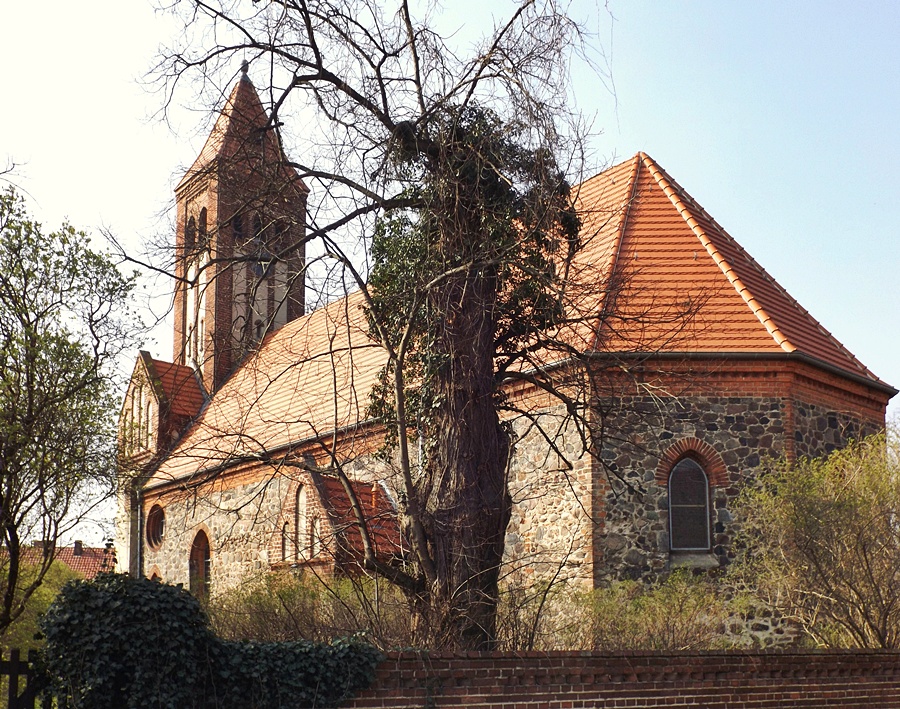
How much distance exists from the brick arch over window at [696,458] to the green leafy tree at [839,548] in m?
1.06

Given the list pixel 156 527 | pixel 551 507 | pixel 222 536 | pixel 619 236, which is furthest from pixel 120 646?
pixel 156 527

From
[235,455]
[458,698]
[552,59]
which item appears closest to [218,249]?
[235,455]

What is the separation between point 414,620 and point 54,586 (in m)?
16.3

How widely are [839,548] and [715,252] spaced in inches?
251

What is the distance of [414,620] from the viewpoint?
939 cm

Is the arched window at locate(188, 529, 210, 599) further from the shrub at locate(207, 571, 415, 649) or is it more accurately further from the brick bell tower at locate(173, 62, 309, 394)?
the brick bell tower at locate(173, 62, 309, 394)

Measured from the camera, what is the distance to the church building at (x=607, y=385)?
1001 cm

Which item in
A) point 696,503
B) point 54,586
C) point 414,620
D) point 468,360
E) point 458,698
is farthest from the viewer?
point 54,586

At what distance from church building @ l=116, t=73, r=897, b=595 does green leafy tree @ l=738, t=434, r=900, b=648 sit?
1.40m

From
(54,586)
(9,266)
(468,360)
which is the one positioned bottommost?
(54,586)

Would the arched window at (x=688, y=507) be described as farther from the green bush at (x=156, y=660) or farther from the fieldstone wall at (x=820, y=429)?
the green bush at (x=156, y=660)

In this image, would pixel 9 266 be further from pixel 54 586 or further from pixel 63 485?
pixel 54 586

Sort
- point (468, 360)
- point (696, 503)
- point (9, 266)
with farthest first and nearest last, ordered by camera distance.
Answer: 1. point (9, 266)
2. point (696, 503)
3. point (468, 360)

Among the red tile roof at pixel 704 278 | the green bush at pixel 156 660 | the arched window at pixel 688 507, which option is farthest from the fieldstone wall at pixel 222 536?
the green bush at pixel 156 660
